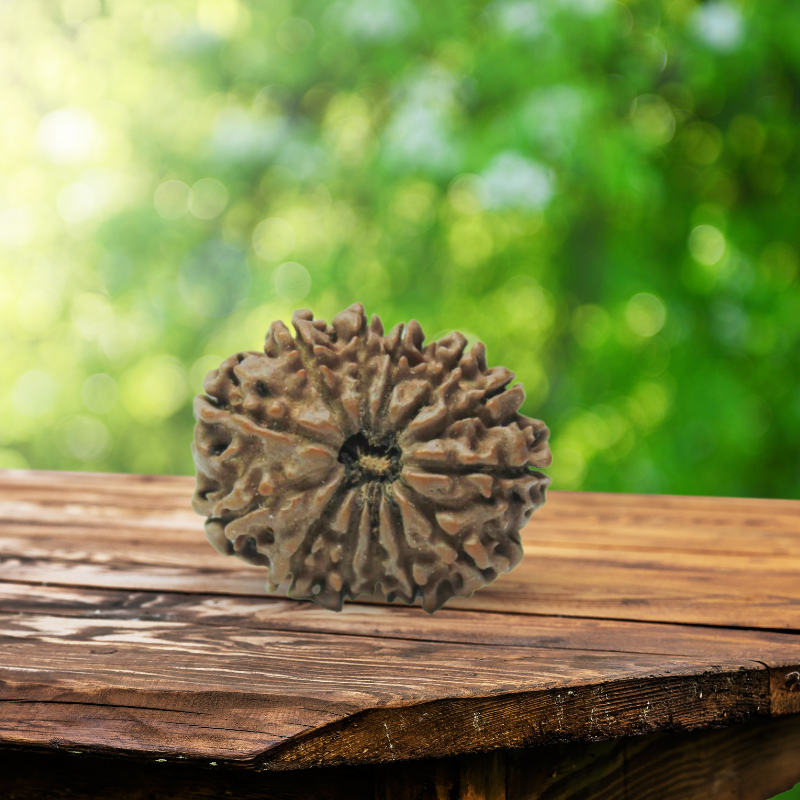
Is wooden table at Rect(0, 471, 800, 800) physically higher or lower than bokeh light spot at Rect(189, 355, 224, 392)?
lower

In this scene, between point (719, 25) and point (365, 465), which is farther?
point (719, 25)

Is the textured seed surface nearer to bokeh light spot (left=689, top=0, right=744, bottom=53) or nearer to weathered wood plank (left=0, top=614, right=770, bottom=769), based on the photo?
weathered wood plank (left=0, top=614, right=770, bottom=769)

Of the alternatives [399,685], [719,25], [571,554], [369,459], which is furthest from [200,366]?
[399,685]

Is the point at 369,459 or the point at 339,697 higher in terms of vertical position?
the point at 369,459

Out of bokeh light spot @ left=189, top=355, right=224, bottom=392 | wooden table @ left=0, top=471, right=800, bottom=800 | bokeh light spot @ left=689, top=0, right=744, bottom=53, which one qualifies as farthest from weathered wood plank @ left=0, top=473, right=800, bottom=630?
bokeh light spot @ left=689, top=0, right=744, bottom=53

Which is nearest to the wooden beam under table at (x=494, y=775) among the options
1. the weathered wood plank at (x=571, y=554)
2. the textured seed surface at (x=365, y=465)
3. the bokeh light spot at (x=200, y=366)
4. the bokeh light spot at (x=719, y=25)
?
the weathered wood plank at (x=571, y=554)

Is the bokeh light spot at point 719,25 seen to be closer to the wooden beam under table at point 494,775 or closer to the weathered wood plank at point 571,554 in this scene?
the weathered wood plank at point 571,554

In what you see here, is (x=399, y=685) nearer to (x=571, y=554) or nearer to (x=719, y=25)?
(x=571, y=554)

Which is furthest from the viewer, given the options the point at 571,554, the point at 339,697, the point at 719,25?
the point at 719,25
